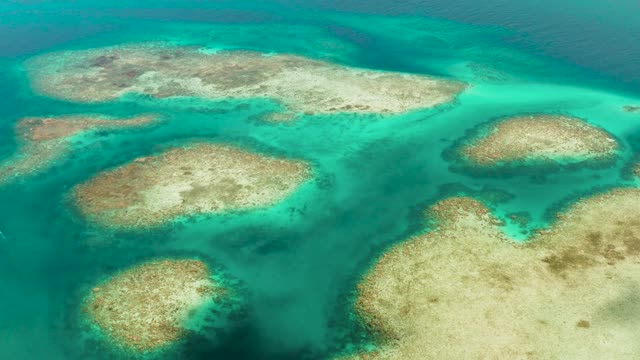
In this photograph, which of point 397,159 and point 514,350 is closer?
point 514,350

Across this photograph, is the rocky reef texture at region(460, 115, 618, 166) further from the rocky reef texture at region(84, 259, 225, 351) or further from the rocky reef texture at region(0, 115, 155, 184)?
the rocky reef texture at region(0, 115, 155, 184)

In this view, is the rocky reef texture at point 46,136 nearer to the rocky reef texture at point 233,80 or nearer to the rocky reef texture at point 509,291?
the rocky reef texture at point 233,80

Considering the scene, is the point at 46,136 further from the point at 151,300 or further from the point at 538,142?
the point at 538,142

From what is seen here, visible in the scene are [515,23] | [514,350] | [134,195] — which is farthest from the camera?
[515,23]

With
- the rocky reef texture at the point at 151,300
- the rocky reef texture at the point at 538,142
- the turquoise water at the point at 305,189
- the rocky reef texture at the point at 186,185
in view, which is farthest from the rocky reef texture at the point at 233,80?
the rocky reef texture at the point at 151,300

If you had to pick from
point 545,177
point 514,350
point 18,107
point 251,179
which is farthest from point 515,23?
point 18,107

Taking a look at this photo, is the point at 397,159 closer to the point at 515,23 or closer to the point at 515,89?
the point at 515,89
